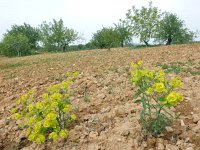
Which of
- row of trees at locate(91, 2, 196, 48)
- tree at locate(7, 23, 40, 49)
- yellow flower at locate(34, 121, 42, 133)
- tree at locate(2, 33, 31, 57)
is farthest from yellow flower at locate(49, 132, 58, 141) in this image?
tree at locate(7, 23, 40, 49)

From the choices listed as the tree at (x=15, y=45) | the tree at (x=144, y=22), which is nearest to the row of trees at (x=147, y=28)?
the tree at (x=144, y=22)

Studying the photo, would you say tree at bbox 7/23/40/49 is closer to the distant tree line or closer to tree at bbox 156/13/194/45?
the distant tree line

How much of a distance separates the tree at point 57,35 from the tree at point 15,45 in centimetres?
467

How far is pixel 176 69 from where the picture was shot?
5773mm

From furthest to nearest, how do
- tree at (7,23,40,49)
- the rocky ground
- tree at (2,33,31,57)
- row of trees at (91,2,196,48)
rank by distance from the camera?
tree at (7,23,40,49) < tree at (2,33,31,57) < row of trees at (91,2,196,48) < the rocky ground

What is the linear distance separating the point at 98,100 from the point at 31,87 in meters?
2.22

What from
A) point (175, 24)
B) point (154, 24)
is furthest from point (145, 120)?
point (175, 24)

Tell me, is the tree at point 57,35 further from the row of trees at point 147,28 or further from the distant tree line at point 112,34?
the row of trees at point 147,28

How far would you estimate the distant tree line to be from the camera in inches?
1025

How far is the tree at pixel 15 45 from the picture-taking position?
3509 centimetres

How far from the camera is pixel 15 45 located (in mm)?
35750

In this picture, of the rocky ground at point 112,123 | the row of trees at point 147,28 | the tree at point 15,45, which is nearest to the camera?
the rocky ground at point 112,123

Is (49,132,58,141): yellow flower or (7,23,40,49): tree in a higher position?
(7,23,40,49): tree

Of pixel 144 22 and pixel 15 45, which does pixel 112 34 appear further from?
pixel 15 45
